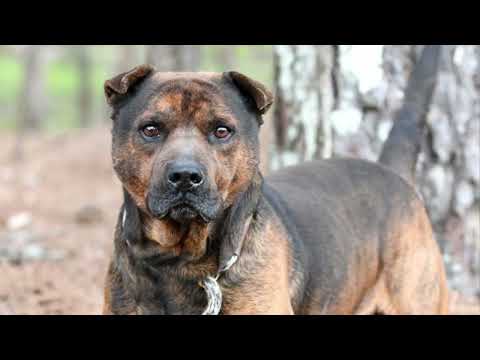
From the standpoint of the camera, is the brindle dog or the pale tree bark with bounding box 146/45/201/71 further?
the pale tree bark with bounding box 146/45/201/71

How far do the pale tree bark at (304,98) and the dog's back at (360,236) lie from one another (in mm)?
1083

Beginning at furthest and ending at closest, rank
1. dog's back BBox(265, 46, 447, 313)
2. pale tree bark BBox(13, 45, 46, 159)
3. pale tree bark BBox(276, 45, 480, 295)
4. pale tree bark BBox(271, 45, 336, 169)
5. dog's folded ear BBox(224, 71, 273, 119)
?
pale tree bark BBox(13, 45, 46, 159) → pale tree bark BBox(271, 45, 336, 169) → pale tree bark BBox(276, 45, 480, 295) → dog's back BBox(265, 46, 447, 313) → dog's folded ear BBox(224, 71, 273, 119)

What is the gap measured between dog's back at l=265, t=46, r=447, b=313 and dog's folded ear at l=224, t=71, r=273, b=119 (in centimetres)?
67

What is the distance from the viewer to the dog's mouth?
4105mm

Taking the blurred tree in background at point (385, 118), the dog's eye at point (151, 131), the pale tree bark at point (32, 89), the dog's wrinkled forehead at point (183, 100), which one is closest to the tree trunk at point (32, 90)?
the pale tree bark at point (32, 89)

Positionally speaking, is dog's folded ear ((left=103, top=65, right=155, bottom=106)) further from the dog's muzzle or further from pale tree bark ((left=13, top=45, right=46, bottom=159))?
pale tree bark ((left=13, top=45, right=46, bottom=159))

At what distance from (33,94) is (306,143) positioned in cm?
1613

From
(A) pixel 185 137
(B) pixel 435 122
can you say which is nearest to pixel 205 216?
(A) pixel 185 137

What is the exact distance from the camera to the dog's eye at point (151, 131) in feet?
14.3

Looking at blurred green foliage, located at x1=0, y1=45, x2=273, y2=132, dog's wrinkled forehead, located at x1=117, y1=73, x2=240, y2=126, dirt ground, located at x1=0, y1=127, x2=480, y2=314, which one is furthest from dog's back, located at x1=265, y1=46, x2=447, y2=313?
blurred green foliage, located at x1=0, y1=45, x2=273, y2=132

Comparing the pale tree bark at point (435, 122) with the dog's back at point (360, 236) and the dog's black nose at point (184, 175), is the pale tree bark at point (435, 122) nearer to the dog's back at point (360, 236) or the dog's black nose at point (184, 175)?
the dog's back at point (360, 236)

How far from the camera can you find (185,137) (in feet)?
14.0

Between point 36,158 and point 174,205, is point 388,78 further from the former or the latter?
point 36,158

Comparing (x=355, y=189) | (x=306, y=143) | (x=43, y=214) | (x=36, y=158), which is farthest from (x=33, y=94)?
(x=355, y=189)
